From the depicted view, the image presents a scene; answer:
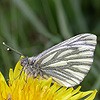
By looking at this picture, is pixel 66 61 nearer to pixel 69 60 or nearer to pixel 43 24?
pixel 69 60

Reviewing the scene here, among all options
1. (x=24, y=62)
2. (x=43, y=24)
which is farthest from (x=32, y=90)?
(x=43, y=24)

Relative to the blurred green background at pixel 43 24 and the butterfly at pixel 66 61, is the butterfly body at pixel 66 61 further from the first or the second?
the blurred green background at pixel 43 24

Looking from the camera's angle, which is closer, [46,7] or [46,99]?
[46,99]

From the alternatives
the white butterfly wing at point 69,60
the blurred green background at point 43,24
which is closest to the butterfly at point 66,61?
the white butterfly wing at point 69,60

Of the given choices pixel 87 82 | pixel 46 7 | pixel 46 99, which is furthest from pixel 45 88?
pixel 46 7

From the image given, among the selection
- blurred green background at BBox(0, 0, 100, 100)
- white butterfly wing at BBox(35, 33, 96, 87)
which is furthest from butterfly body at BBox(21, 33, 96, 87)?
blurred green background at BBox(0, 0, 100, 100)

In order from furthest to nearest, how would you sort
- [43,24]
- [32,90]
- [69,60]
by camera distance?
[43,24] → [69,60] → [32,90]

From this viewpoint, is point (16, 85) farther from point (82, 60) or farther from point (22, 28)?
point (22, 28)
